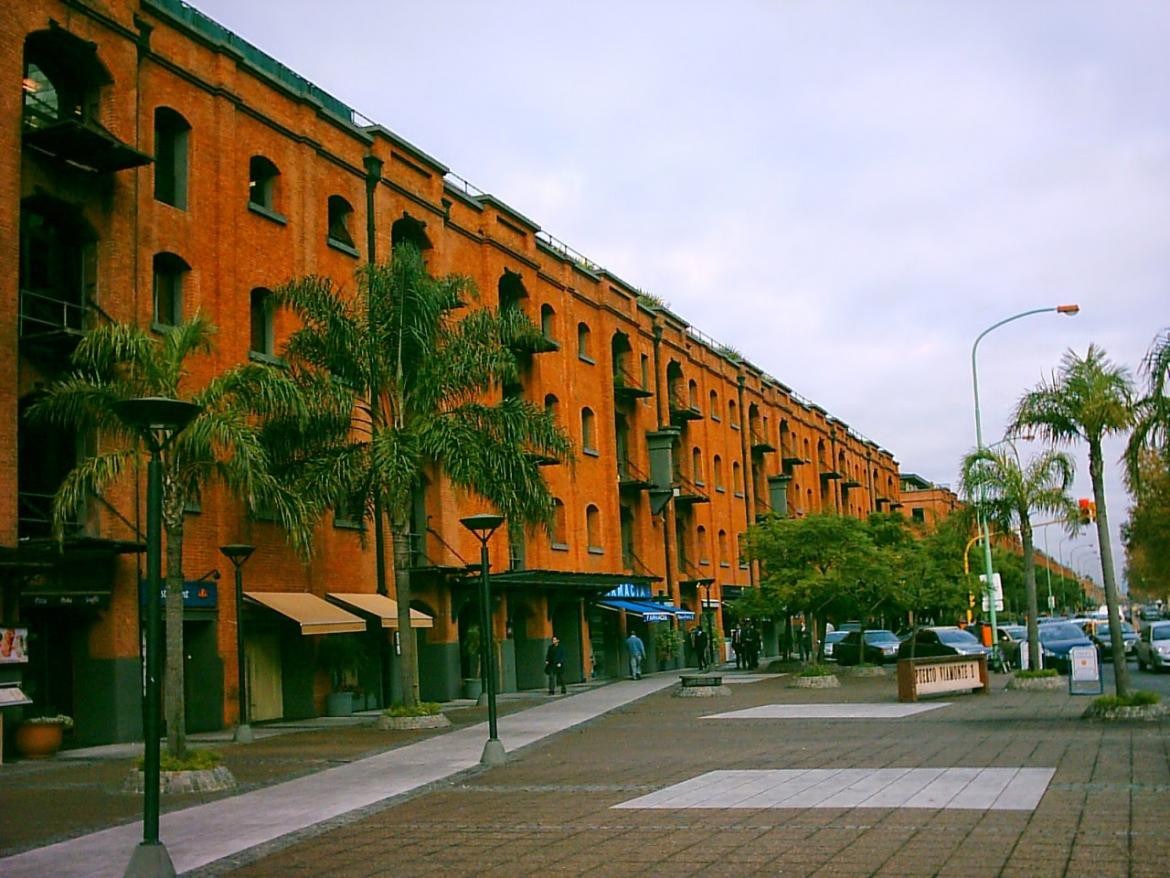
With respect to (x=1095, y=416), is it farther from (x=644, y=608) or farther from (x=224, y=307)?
(x=644, y=608)

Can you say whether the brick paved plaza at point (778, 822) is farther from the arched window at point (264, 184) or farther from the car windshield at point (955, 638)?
the car windshield at point (955, 638)

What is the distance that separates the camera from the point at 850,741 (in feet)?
62.5

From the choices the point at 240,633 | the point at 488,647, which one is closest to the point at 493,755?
the point at 488,647

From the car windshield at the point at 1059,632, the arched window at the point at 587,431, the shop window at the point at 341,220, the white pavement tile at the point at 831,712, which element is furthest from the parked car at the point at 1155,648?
the shop window at the point at 341,220

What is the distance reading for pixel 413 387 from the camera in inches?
997

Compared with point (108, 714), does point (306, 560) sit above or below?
above

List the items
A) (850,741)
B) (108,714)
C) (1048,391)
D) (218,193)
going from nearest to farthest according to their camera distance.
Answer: (850,741) → (1048,391) → (108,714) → (218,193)

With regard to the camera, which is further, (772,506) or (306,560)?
(772,506)

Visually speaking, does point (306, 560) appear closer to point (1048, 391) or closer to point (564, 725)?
point (564, 725)

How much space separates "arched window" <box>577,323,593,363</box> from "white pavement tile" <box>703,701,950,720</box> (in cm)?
1936

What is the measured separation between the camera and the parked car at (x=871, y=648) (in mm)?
47844

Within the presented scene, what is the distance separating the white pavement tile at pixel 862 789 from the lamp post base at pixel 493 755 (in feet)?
12.1

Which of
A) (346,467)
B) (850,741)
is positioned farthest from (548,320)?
(850,741)

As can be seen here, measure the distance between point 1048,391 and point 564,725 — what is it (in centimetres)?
1089
